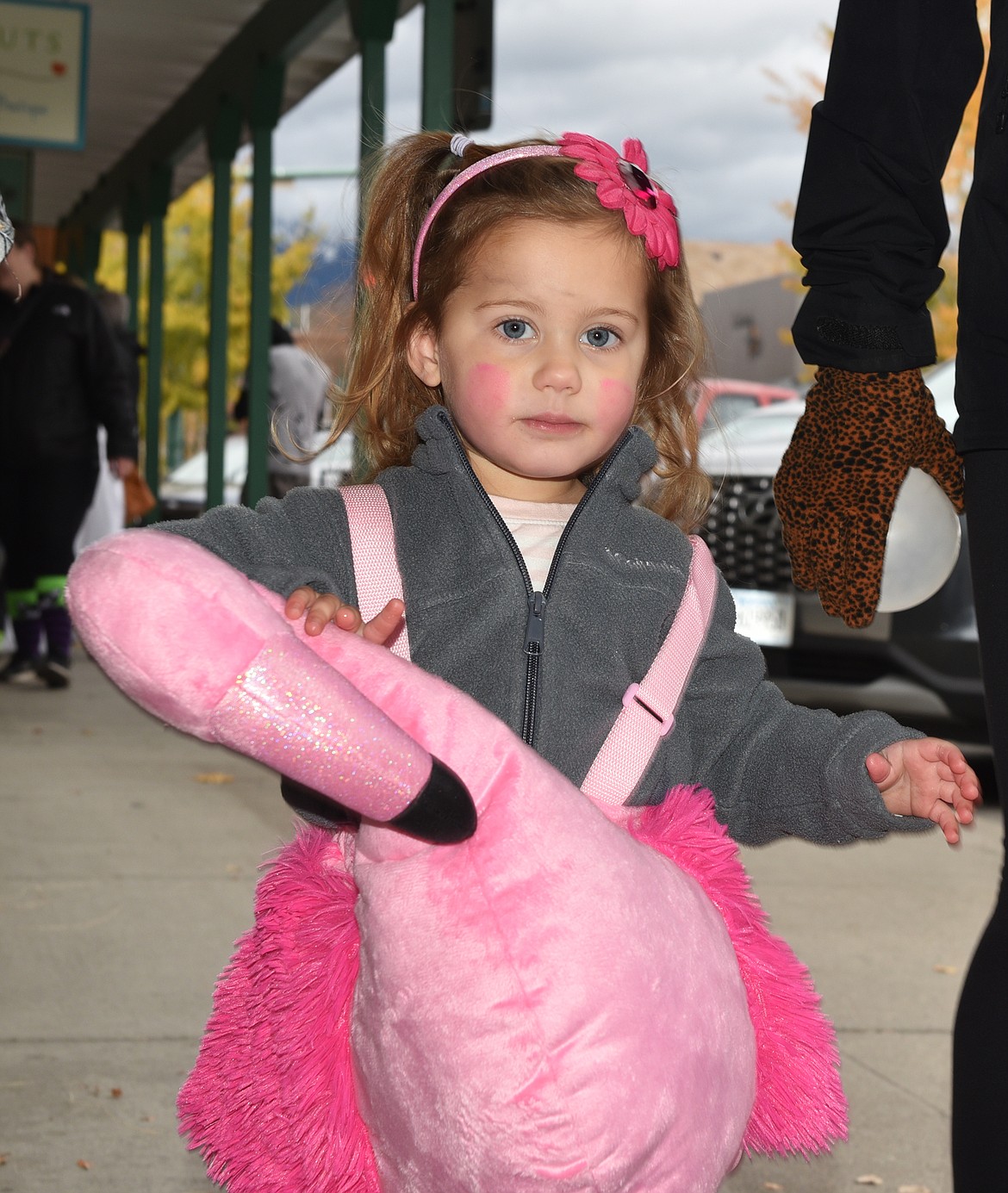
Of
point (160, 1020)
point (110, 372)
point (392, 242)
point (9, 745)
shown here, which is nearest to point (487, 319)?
point (392, 242)

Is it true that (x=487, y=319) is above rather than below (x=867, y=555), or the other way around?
above

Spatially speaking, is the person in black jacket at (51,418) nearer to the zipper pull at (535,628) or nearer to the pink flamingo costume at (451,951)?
the zipper pull at (535,628)

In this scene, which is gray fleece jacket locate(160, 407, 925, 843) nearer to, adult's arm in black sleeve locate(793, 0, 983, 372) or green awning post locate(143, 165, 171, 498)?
adult's arm in black sleeve locate(793, 0, 983, 372)

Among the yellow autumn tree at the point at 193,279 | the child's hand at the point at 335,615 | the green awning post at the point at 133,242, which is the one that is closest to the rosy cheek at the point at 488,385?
the child's hand at the point at 335,615

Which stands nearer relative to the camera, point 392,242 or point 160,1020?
point 392,242

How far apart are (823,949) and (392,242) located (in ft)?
8.69

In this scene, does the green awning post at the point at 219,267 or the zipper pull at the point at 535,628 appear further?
the green awning post at the point at 219,267

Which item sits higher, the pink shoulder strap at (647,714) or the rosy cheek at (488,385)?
the rosy cheek at (488,385)

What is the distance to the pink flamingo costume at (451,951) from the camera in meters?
1.65

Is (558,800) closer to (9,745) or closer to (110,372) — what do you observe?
(9,745)

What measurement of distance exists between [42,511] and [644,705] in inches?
272

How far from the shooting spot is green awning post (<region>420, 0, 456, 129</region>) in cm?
817

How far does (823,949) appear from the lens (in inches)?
176

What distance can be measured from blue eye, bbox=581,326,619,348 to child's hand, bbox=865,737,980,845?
2.04 feet
